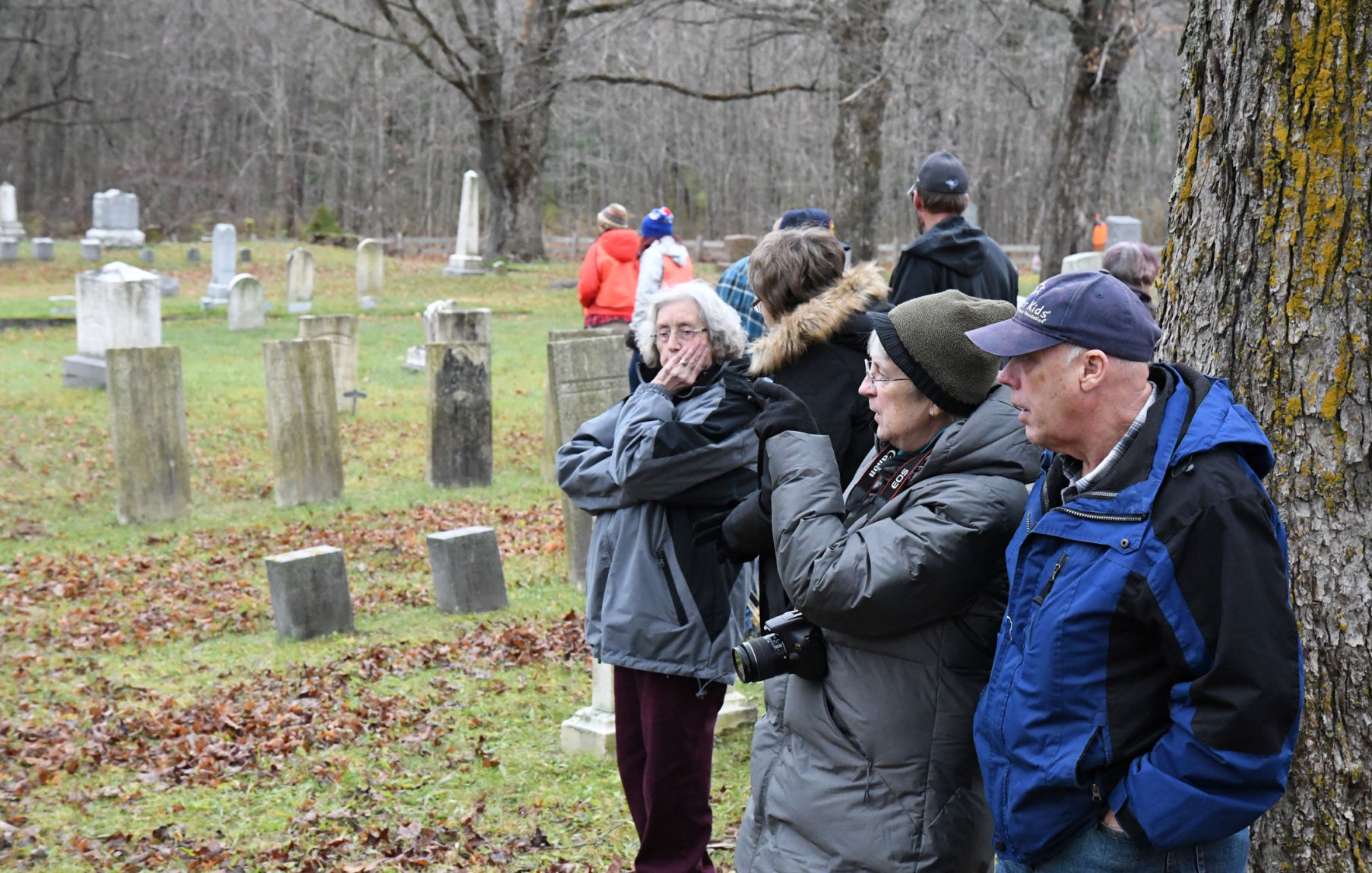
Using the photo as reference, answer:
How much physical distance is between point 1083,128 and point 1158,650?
15240mm

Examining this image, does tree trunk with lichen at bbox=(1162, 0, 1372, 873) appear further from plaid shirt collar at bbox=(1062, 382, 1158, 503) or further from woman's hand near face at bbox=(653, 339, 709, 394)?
woman's hand near face at bbox=(653, 339, 709, 394)

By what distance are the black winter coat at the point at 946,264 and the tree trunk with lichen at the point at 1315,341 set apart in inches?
114

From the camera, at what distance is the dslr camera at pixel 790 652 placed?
9.12 feet

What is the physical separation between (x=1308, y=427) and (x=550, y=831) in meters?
3.19

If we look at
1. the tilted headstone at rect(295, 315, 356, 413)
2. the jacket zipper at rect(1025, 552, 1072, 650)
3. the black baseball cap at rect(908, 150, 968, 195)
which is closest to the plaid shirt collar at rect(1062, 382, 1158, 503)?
the jacket zipper at rect(1025, 552, 1072, 650)

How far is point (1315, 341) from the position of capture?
3064 millimetres

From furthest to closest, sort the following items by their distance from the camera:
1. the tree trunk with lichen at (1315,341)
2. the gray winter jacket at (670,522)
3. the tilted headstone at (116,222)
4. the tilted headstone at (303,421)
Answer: the tilted headstone at (116,222), the tilted headstone at (303,421), the gray winter jacket at (670,522), the tree trunk with lichen at (1315,341)

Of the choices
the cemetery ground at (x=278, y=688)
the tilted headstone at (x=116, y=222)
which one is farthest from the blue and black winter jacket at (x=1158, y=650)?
the tilted headstone at (x=116, y=222)

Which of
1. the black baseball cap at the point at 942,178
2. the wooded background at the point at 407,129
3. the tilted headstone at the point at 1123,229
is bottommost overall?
the black baseball cap at the point at 942,178

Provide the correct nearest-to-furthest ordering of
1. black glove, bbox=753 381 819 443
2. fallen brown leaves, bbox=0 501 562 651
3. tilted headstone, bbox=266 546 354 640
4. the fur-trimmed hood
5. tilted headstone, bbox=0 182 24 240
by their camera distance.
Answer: black glove, bbox=753 381 819 443
the fur-trimmed hood
tilted headstone, bbox=266 546 354 640
fallen brown leaves, bbox=0 501 562 651
tilted headstone, bbox=0 182 24 240

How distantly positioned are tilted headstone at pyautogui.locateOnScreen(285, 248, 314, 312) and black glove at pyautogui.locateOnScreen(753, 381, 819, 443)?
21.7 metres

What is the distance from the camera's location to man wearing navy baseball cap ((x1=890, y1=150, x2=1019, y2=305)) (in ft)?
19.9

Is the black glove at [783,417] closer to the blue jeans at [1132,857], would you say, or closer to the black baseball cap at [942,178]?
the blue jeans at [1132,857]

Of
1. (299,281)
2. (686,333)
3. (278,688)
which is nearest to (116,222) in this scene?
(299,281)
